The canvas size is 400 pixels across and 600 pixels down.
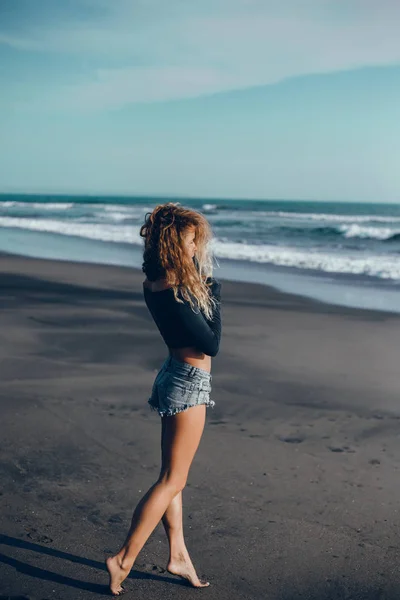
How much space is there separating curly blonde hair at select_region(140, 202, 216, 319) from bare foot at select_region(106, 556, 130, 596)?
1191 mm

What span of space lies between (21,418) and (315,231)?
32.2m

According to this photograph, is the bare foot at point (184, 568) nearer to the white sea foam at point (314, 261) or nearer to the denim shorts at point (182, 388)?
the denim shorts at point (182, 388)

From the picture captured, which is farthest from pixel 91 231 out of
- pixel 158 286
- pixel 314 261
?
pixel 158 286

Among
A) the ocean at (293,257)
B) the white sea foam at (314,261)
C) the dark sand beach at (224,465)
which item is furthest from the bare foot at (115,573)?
the white sea foam at (314,261)

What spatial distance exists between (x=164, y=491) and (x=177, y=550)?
0.39 m

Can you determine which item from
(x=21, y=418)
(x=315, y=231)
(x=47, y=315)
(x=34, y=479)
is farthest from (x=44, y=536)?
(x=315, y=231)

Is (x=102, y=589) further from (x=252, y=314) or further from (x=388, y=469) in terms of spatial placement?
(x=252, y=314)

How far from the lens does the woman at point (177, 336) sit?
288cm

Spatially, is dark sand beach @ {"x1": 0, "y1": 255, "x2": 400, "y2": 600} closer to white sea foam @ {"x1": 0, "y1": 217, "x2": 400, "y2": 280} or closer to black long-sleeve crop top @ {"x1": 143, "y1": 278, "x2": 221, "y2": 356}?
black long-sleeve crop top @ {"x1": 143, "y1": 278, "x2": 221, "y2": 356}

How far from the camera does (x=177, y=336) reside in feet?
9.63

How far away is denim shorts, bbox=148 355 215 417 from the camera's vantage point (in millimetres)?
2963

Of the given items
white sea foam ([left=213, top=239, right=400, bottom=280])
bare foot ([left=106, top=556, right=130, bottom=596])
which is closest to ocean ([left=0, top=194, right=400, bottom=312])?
white sea foam ([left=213, top=239, right=400, bottom=280])

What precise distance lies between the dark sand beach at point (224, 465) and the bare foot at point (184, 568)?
46 mm

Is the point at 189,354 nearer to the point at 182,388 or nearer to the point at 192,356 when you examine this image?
the point at 192,356
